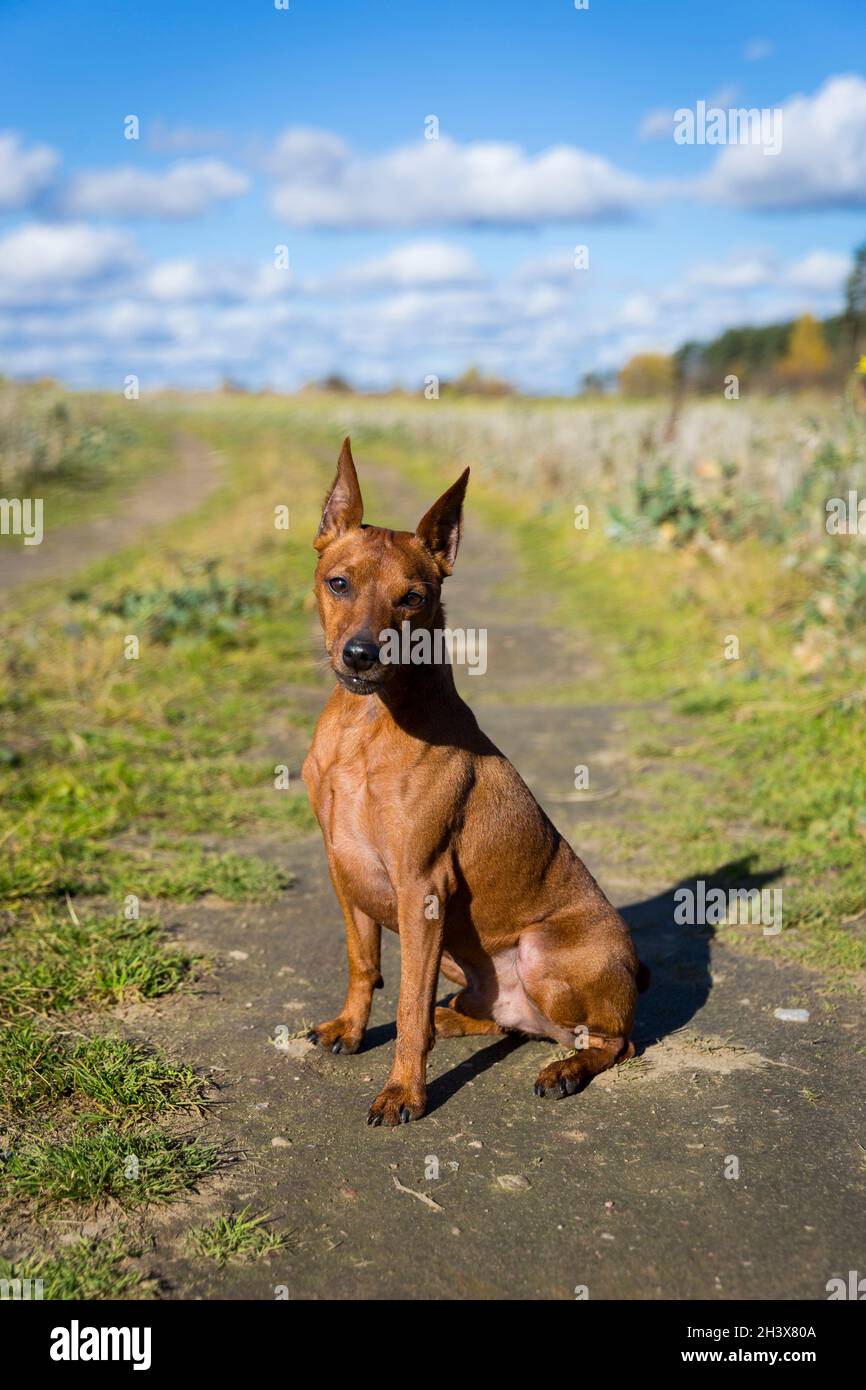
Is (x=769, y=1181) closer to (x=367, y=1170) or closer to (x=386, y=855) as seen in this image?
(x=367, y=1170)

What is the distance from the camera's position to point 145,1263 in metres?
2.73

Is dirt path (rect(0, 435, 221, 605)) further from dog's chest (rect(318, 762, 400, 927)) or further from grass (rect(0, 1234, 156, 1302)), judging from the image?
grass (rect(0, 1234, 156, 1302))

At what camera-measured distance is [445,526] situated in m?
3.55

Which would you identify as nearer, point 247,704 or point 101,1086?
point 101,1086

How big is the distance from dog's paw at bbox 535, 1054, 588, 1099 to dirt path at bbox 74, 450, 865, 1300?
39 millimetres

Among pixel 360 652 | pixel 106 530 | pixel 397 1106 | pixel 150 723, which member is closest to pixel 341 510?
pixel 360 652

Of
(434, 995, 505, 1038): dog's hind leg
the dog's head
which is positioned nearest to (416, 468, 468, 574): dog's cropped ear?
the dog's head

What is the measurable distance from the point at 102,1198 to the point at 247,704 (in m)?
5.45

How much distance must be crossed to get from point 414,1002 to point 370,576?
3.92 feet

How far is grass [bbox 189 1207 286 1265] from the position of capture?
2.76m

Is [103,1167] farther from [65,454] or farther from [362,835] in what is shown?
[65,454]

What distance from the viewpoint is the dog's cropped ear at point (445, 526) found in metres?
3.45

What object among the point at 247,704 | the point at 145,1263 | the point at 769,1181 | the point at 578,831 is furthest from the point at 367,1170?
the point at 247,704
